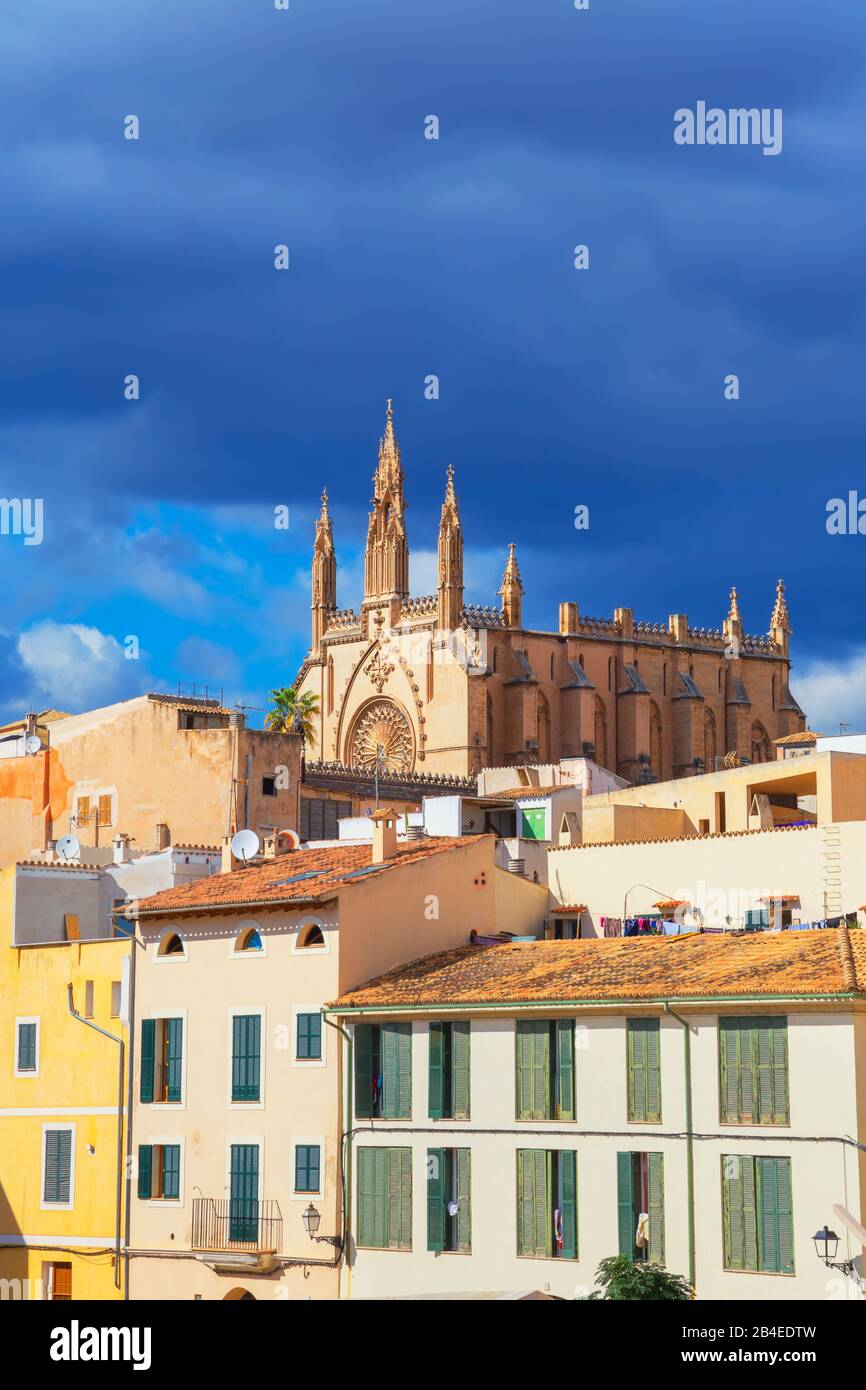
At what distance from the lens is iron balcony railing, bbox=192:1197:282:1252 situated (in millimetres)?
40969

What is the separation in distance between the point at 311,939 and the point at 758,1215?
11445 millimetres

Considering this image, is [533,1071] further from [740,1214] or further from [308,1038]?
[308,1038]

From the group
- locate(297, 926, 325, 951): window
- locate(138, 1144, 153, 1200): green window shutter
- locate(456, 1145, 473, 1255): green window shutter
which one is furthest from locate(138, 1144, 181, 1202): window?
locate(456, 1145, 473, 1255): green window shutter

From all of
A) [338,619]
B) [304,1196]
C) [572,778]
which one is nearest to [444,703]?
[338,619]

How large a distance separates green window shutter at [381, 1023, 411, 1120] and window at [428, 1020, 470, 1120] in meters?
0.50

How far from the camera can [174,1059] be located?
145ft

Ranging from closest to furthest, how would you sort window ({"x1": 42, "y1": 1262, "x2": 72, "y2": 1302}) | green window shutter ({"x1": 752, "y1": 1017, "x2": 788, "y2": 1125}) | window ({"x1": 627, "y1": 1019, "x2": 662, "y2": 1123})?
green window shutter ({"x1": 752, "y1": 1017, "x2": 788, "y2": 1125}) < window ({"x1": 627, "y1": 1019, "x2": 662, "y2": 1123}) < window ({"x1": 42, "y1": 1262, "x2": 72, "y2": 1302})

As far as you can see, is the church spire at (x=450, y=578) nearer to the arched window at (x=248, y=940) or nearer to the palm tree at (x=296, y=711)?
the palm tree at (x=296, y=711)

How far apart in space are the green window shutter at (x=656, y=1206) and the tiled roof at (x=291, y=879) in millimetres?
8547

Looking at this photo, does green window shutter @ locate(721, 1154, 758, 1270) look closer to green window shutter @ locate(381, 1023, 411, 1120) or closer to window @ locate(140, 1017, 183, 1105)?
green window shutter @ locate(381, 1023, 411, 1120)

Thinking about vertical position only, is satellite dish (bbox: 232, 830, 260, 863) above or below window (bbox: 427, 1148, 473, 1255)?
above

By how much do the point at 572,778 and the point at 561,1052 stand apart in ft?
132

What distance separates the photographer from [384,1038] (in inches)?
1580
